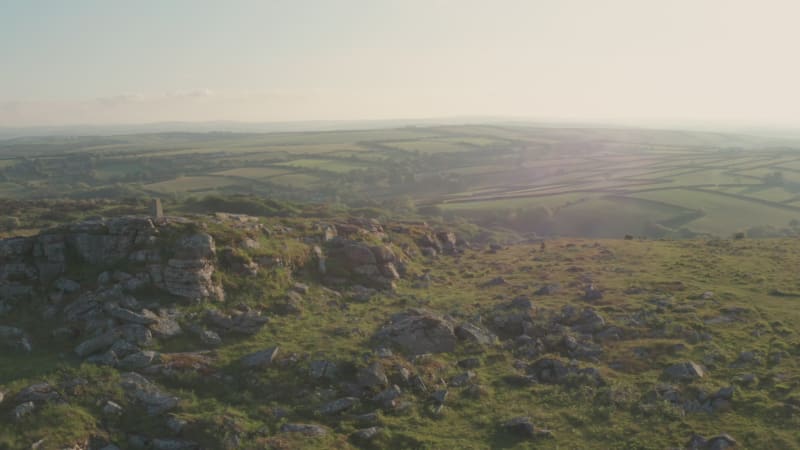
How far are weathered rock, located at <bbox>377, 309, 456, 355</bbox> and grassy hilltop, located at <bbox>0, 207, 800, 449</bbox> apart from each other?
123 millimetres

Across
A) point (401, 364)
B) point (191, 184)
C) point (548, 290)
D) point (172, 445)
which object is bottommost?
point (191, 184)

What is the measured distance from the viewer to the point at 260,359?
2491 cm

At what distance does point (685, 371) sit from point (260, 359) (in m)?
21.3

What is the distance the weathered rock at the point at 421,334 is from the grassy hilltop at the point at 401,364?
4.9 inches

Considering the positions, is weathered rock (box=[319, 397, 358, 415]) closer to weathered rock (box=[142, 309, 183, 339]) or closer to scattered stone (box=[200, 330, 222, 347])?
scattered stone (box=[200, 330, 222, 347])

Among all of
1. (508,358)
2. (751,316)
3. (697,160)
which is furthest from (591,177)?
(508,358)

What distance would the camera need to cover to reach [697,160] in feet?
618

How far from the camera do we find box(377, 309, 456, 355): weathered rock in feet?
90.7

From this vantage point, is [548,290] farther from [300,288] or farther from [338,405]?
[338,405]

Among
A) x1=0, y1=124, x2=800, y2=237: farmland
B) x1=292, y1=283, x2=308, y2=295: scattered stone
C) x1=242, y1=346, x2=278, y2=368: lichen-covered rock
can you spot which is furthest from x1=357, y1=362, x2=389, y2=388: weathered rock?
x1=0, y1=124, x2=800, y2=237: farmland

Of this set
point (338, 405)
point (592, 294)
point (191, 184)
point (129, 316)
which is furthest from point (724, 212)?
point (191, 184)

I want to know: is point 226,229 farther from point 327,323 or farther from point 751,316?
point 751,316

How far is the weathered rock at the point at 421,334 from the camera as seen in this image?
90.7 ft

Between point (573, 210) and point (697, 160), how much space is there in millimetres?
100011
